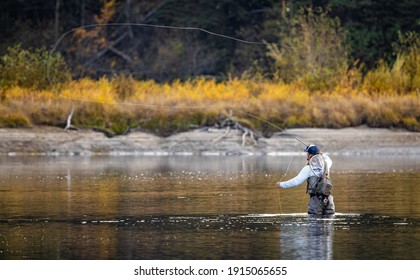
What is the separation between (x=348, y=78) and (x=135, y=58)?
15.0 metres

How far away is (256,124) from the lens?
33.4 metres

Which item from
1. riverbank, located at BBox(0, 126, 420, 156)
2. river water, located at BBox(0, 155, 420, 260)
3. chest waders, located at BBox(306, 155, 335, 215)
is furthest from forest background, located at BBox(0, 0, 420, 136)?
chest waders, located at BBox(306, 155, 335, 215)

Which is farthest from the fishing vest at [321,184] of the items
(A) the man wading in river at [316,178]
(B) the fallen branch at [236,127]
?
(B) the fallen branch at [236,127]

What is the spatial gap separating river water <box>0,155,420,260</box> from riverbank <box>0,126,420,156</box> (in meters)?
4.47

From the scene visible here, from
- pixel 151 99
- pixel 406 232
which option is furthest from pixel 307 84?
pixel 406 232

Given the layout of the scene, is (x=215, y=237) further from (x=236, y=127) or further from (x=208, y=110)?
(x=208, y=110)

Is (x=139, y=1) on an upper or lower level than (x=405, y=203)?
upper

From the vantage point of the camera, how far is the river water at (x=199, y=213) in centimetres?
1484

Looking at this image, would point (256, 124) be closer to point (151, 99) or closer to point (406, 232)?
point (151, 99)

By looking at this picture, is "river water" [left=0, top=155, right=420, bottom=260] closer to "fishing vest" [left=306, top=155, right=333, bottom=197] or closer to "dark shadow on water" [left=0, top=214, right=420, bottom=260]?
"dark shadow on water" [left=0, top=214, right=420, bottom=260]

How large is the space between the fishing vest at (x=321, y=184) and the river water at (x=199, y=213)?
0.36 metres

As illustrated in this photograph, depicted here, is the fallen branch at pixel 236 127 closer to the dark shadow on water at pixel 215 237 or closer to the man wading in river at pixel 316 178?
the dark shadow on water at pixel 215 237
